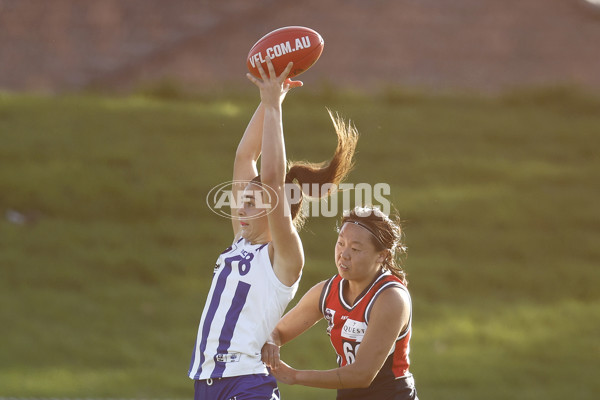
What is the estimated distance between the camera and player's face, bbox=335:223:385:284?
471 cm

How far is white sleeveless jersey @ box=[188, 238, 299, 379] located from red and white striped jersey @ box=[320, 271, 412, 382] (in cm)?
23

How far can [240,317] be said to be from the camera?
185 inches

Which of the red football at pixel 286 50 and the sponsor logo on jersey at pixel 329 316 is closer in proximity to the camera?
the sponsor logo on jersey at pixel 329 316

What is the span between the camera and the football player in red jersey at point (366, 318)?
4539 millimetres

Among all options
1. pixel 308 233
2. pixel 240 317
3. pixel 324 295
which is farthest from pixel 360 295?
pixel 308 233

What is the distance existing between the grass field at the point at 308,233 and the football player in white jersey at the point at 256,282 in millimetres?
7427

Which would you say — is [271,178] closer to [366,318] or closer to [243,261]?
[243,261]

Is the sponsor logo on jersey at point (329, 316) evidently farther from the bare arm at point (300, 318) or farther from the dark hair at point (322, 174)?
the dark hair at point (322, 174)

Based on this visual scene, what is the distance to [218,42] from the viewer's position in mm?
21094

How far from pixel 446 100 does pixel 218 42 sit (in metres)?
4.55

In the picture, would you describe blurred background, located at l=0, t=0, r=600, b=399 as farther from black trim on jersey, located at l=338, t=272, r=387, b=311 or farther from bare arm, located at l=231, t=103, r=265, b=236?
black trim on jersey, located at l=338, t=272, r=387, b=311

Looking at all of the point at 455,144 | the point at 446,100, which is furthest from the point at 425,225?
the point at 446,100

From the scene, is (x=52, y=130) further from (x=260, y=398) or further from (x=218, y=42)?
(x=260, y=398)

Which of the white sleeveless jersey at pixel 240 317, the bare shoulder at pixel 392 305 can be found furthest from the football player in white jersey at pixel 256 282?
the bare shoulder at pixel 392 305
